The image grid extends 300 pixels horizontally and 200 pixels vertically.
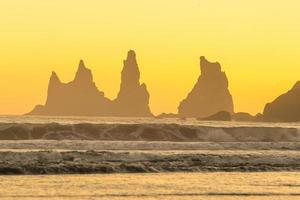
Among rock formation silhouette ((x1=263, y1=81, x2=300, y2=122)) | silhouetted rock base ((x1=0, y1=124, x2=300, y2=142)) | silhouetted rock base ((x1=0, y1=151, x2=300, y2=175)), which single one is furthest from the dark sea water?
rock formation silhouette ((x1=263, y1=81, x2=300, y2=122))

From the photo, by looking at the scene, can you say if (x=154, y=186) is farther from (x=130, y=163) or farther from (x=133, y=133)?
(x=133, y=133)

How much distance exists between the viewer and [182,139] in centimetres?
6275

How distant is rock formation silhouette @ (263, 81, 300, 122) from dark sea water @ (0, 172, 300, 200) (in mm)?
113824

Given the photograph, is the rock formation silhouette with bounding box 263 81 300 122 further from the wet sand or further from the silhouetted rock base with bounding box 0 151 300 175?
the silhouetted rock base with bounding box 0 151 300 175

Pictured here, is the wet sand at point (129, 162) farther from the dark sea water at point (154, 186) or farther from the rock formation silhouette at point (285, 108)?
the rock formation silhouette at point (285, 108)

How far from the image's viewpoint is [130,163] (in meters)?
35.7

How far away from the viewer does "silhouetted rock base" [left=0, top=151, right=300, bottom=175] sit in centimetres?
3300

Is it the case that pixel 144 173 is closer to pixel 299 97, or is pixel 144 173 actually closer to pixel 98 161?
pixel 98 161

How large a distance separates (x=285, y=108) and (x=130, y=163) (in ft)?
388

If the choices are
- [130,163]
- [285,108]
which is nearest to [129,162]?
[130,163]

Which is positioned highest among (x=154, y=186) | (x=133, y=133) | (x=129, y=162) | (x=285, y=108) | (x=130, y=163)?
(x=285, y=108)

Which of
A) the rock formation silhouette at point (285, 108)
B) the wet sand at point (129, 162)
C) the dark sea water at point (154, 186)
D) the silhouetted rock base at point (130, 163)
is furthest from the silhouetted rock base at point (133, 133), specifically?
the rock formation silhouette at point (285, 108)

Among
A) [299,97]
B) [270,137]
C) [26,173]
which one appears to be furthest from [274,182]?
[299,97]

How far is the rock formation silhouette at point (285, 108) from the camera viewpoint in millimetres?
146250
